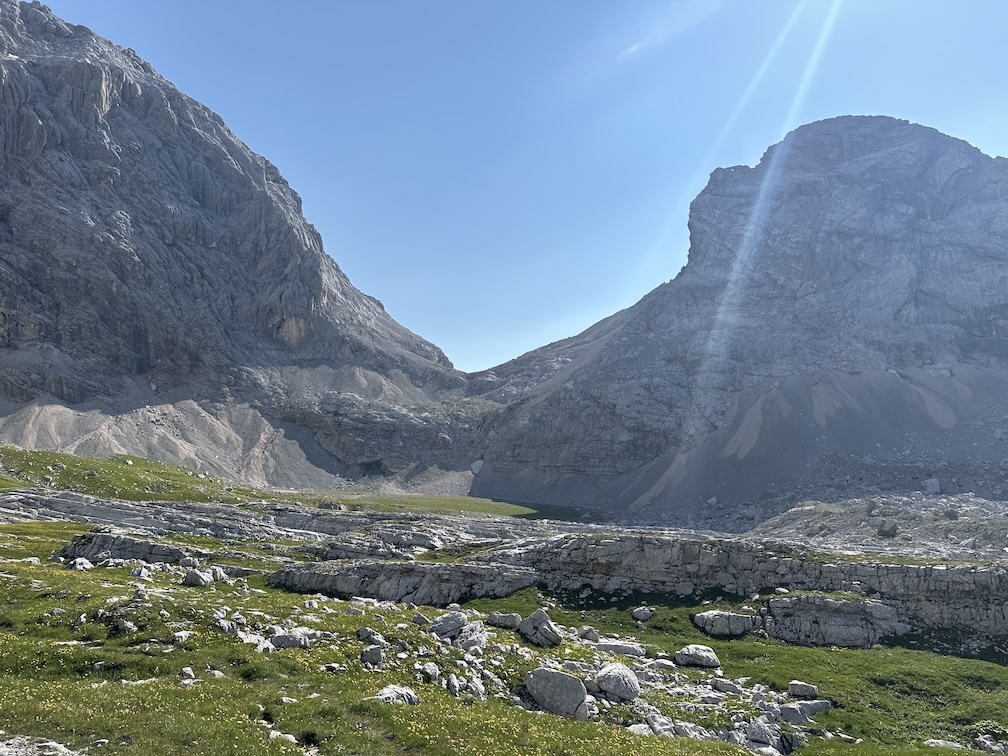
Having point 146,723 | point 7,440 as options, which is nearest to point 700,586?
point 146,723

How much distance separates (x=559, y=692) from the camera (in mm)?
24578

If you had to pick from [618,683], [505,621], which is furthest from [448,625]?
[618,683]

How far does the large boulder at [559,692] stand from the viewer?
78.7 feet

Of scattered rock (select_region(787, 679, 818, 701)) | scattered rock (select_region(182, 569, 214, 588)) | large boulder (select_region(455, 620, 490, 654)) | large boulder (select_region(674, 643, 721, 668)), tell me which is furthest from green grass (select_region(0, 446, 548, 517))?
scattered rock (select_region(787, 679, 818, 701))

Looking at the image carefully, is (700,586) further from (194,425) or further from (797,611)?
(194,425)

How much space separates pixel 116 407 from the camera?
18338 centimetres

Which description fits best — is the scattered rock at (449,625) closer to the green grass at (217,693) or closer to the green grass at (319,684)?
the green grass at (319,684)

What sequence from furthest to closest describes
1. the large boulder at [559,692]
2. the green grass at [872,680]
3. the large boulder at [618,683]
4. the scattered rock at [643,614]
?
the scattered rock at [643,614]
the green grass at [872,680]
the large boulder at [618,683]
the large boulder at [559,692]

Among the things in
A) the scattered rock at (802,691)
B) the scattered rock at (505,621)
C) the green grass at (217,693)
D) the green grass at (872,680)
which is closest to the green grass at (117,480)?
the green grass at (217,693)

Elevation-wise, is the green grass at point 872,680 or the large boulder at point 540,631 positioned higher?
the large boulder at point 540,631

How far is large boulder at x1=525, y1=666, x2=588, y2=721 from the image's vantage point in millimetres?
24000

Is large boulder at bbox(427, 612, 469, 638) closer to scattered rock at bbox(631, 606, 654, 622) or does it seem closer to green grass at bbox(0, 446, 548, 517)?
scattered rock at bbox(631, 606, 654, 622)

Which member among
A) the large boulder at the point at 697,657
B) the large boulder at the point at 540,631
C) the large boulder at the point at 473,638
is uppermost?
the large boulder at the point at 473,638

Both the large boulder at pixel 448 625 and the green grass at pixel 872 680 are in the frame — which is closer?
the green grass at pixel 872 680
